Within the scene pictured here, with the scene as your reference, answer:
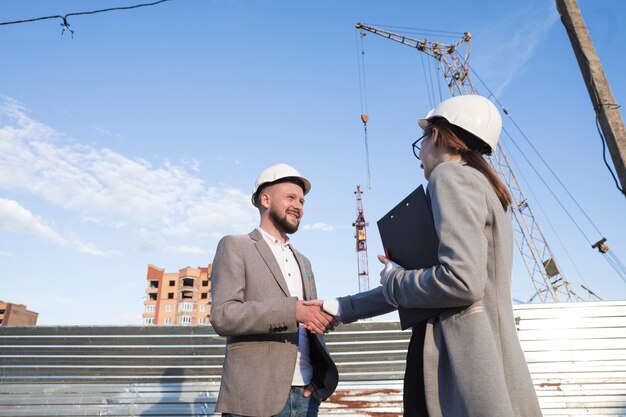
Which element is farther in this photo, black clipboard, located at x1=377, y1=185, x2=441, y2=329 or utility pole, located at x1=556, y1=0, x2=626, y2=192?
utility pole, located at x1=556, y1=0, x2=626, y2=192

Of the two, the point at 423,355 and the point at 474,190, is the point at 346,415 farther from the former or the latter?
the point at 474,190

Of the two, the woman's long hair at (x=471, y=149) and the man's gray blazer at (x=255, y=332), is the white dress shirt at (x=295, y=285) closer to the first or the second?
the man's gray blazer at (x=255, y=332)

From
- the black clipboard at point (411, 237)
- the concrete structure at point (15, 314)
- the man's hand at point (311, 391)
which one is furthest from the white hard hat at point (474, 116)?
the concrete structure at point (15, 314)

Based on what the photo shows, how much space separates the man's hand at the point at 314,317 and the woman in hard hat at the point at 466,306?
2.44 feet

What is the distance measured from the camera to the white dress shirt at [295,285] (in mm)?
2992

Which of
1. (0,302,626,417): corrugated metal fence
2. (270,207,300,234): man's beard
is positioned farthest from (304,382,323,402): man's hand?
(0,302,626,417): corrugated metal fence

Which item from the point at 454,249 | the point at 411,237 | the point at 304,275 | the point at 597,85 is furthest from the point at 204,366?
the point at 597,85

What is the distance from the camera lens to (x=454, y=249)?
193 centimetres

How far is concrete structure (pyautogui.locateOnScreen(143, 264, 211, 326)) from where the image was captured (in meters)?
102

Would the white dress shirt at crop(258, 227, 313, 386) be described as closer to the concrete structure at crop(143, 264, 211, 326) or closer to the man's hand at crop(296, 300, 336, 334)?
the man's hand at crop(296, 300, 336, 334)

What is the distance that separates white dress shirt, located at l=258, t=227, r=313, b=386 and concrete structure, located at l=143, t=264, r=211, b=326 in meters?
101

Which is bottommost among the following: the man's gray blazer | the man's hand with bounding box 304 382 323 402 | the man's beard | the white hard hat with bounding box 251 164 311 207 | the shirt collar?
the man's hand with bounding box 304 382 323 402

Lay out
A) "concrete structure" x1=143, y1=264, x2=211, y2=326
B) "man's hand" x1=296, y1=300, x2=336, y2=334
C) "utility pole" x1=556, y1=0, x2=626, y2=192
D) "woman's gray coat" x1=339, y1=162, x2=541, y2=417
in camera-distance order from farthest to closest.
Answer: "concrete structure" x1=143, y1=264, x2=211, y2=326, "utility pole" x1=556, y1=0, x2=626, y2=192, "man's hand" x1=296, y1=300, x2=336, y2=334, "woman's gray coat" x1=339, y1=162, x2=541, y2=417

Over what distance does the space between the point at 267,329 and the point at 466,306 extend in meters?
1.24
